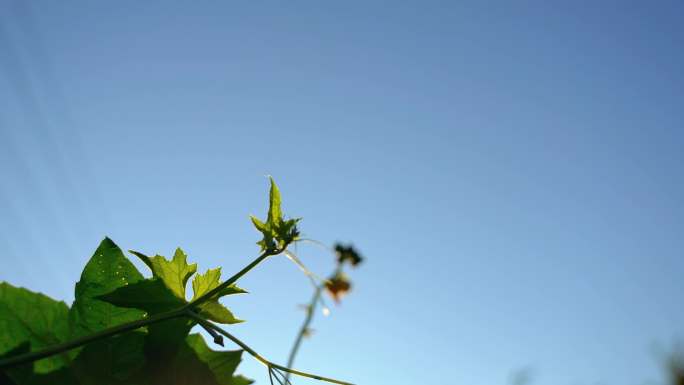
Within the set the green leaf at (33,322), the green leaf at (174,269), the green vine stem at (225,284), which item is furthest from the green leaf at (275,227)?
the green leaf at (33,322)

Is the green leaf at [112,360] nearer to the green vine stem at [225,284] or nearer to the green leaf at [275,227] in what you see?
the green vine stem at [225,284]

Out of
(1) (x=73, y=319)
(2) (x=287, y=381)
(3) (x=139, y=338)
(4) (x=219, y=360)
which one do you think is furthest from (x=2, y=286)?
(2) (x=287, y=381)

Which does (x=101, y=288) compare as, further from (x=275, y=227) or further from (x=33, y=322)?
(x=275, y=227)

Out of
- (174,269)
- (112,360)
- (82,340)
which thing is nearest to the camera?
(82,340)

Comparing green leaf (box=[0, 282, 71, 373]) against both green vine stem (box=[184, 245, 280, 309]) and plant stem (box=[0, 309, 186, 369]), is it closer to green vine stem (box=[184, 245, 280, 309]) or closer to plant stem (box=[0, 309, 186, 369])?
plant stem (box=[0, 309, 186, 369])

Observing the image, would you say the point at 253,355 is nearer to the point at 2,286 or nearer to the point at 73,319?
the point at 73,319

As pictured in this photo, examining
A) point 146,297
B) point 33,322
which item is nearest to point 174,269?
point 146,297
